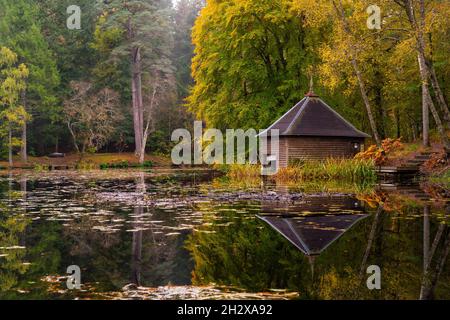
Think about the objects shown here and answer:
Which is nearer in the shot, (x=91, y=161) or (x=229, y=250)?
(x=229, y=250)

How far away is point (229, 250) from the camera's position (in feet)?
26.2

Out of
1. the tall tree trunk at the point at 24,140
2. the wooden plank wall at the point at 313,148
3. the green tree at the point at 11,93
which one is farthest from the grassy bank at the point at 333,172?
the tall tree trunk at the point at 24,140

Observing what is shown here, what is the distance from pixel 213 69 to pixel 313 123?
8.37 meters

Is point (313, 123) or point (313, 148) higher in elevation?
point (313, 123)

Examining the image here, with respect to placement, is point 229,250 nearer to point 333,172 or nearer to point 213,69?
point 333,172

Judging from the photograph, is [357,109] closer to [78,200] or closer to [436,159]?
[436,159]

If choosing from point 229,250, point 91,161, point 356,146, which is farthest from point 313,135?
point 91,161

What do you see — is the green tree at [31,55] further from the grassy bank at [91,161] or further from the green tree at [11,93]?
the grassy bank at [91,161]

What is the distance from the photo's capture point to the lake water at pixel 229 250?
588 cm

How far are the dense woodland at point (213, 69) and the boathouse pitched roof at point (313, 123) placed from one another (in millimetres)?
1344

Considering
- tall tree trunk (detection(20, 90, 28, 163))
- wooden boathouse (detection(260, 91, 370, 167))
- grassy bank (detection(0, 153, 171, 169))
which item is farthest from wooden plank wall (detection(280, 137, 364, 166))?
tall tree trunk (detection(20, 90, 28, 163))

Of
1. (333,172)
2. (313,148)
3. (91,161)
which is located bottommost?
(91,161)
